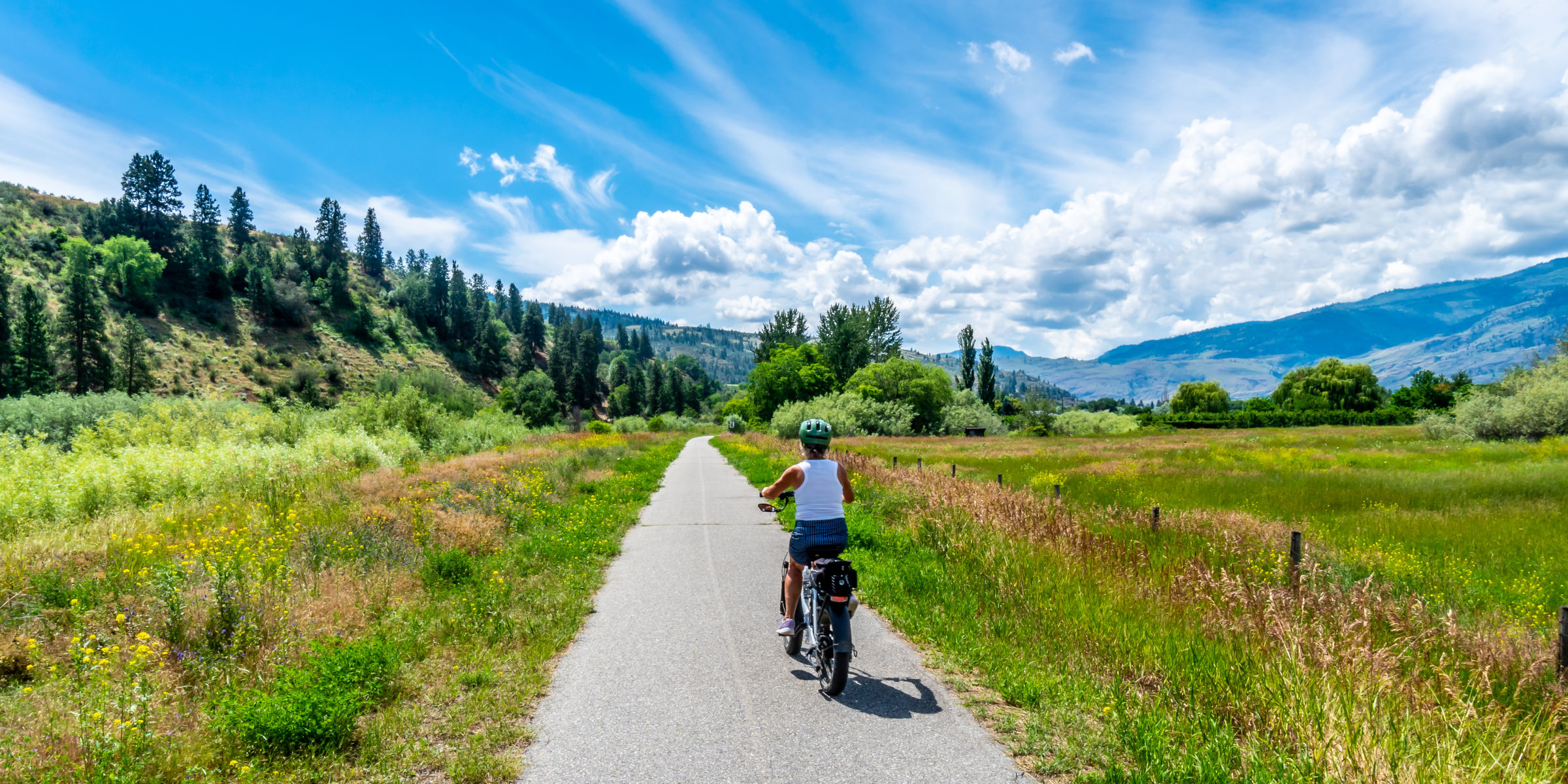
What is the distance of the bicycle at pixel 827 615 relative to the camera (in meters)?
4.78

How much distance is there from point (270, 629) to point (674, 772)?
4.47 m

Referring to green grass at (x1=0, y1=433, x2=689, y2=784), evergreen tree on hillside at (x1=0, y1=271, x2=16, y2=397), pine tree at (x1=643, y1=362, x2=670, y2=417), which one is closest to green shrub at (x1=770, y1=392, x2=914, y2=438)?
green grass at (x1=0, y1=433, x2=689, y2=784)

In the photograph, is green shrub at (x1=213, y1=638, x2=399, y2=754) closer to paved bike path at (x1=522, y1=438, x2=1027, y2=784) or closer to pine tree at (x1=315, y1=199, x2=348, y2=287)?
paved bike path at (x1=522, y1=438, x2=1027, y2=784)

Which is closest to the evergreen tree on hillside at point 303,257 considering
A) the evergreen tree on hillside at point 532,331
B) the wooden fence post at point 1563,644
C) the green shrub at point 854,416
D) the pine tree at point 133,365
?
the evergreen tree on hillside at point 532,331

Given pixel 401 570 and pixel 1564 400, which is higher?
pixel 1564 400

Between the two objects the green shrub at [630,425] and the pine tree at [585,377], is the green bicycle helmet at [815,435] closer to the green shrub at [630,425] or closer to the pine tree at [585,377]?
the green shrub at [630,425]

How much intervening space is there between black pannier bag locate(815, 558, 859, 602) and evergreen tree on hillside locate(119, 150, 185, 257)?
128 metres

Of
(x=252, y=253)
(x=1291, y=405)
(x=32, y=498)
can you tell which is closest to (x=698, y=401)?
(x=252, y=253)

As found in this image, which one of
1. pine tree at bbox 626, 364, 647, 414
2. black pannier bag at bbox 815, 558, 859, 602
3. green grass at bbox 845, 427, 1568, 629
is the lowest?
green grass at bbox 845, 427, 1568, 629

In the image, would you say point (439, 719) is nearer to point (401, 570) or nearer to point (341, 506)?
point (401, 570)

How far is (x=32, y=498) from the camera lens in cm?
1012

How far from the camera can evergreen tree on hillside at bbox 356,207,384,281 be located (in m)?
151

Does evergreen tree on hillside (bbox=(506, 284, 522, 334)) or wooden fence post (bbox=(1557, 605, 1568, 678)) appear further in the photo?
evergreen tree on hillside (bbox=(506, 284, 522, 334))

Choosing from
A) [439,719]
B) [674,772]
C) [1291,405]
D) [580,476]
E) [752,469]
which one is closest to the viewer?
[674,772]
